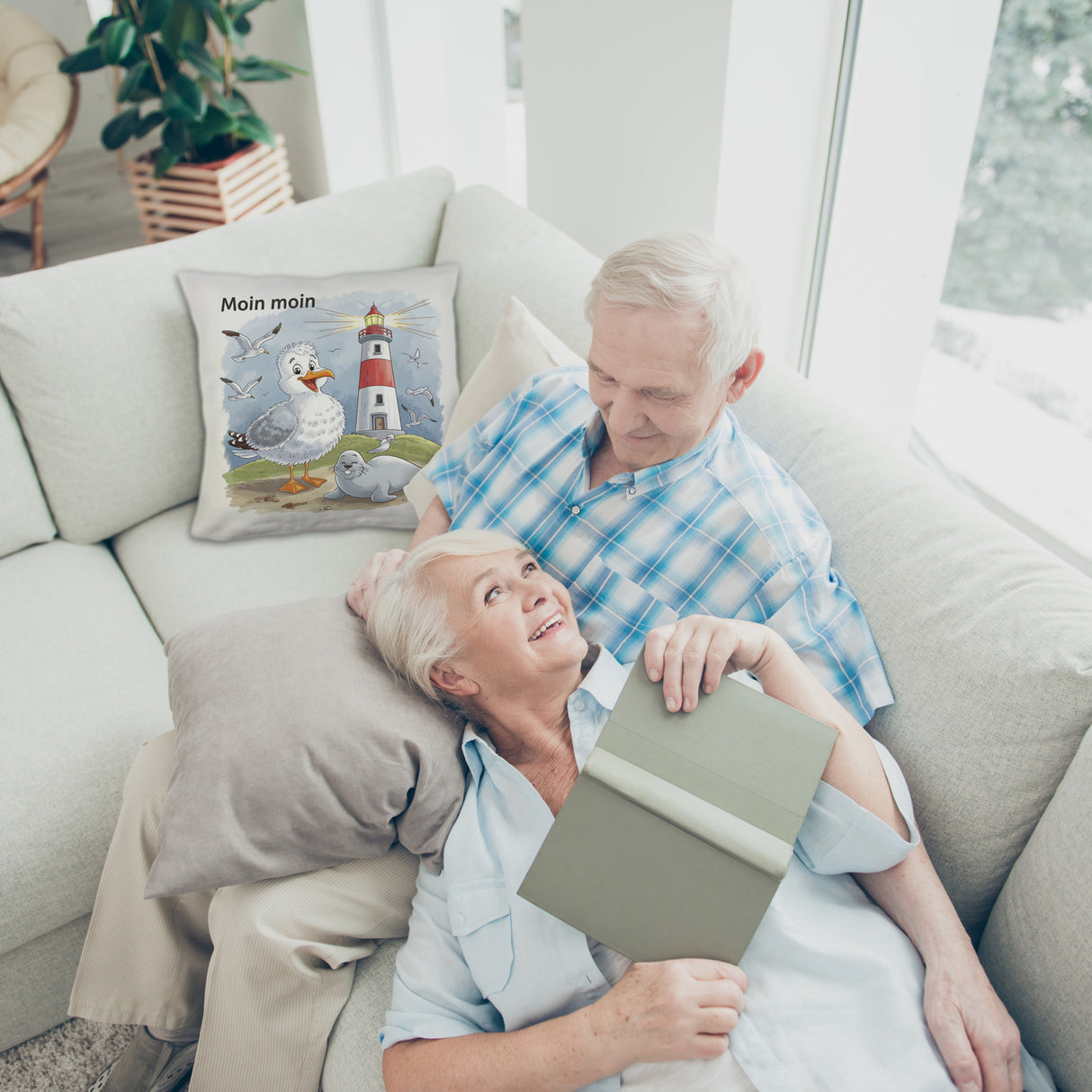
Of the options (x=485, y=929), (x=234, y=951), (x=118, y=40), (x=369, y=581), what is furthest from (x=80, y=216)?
(x=485, y=929)

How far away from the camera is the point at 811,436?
4.22ft

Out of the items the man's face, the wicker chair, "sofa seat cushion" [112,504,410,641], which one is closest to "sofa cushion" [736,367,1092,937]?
the man's face

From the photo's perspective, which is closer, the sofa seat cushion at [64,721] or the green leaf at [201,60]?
the sofa seat cushion at [64,721]

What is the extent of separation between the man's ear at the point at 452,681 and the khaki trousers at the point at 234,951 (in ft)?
0.81

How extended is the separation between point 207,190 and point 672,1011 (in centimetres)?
288

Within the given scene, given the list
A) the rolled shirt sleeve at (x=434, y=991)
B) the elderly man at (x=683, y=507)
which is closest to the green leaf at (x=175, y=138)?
the elderly man at (x=683, y=507)

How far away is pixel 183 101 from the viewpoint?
8.64 ft

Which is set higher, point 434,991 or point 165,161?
point 165,161

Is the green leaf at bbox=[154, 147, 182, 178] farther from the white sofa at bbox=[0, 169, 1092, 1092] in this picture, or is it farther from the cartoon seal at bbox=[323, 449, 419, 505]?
the cartoon seal at bbox=[323, 449, 419, 505]

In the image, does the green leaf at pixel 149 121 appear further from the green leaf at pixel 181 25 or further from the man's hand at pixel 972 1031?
the man's hand at pixel 972 1031

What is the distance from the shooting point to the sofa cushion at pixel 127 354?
1.60 m

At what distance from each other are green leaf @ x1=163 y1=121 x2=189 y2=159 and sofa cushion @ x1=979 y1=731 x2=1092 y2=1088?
2.95 metres

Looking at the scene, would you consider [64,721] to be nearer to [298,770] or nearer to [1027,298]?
[298,770]

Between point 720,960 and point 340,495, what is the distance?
114 centimetres
